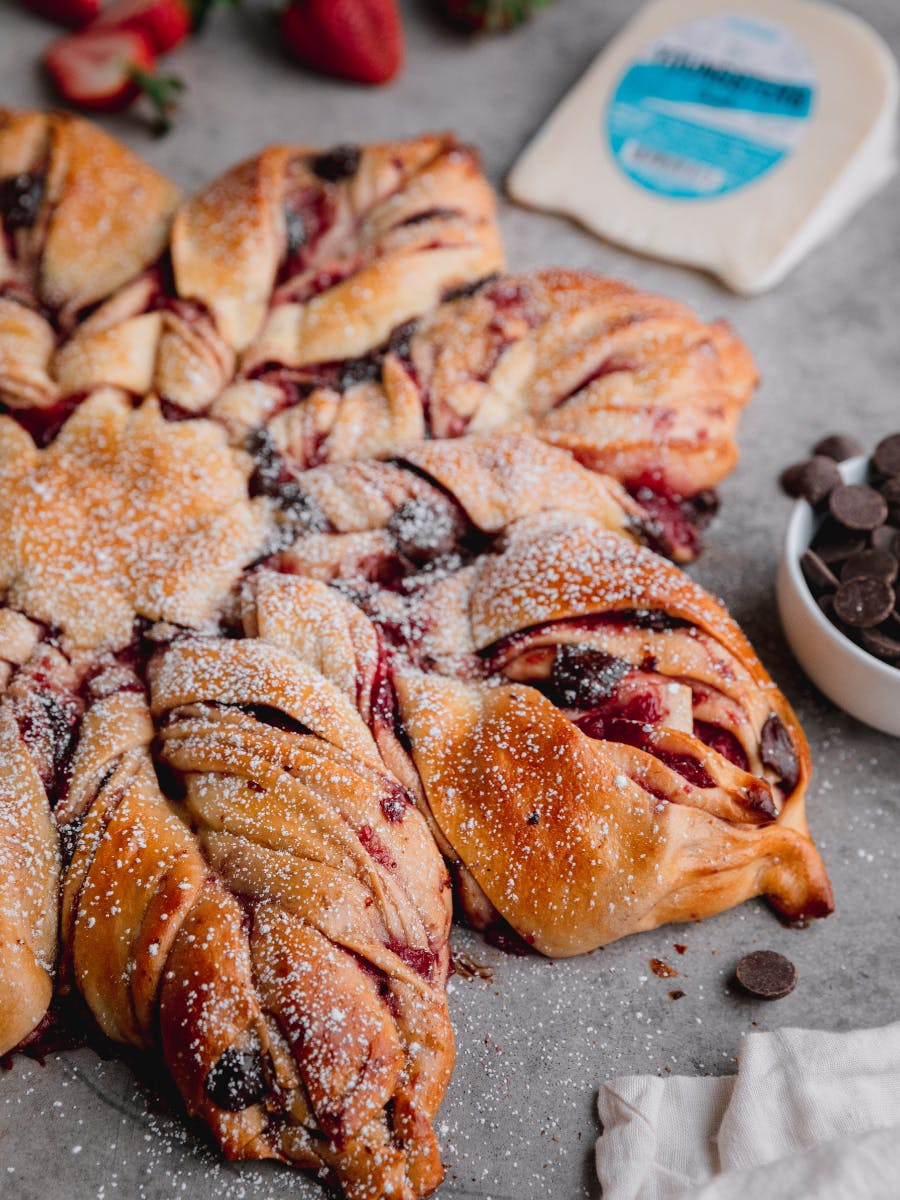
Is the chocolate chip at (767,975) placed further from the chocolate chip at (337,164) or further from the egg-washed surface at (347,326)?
the chocolate chip at (337,164)

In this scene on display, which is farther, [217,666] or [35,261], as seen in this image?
[35,261]

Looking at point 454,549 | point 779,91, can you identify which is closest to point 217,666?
point 454,549

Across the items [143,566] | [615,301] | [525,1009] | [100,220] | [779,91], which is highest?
[779,91]

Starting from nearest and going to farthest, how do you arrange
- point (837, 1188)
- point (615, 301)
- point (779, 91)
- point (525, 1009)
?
1. point (837, 1188)
2. point (525, 1009)
3. point (615, 301)
4. point (779, 91)

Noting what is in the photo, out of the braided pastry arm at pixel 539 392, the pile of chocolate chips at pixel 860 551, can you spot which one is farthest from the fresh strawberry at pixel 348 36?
the pile of chocolate chips at pixel 860 551

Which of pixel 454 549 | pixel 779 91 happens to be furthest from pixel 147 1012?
pixel 779 91

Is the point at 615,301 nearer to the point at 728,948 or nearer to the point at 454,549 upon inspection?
the point at 454,549

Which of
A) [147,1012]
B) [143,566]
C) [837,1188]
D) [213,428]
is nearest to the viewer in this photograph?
[837,1188]

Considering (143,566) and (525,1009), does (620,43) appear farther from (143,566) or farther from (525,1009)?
(525,1009)

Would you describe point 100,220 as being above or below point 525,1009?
above
